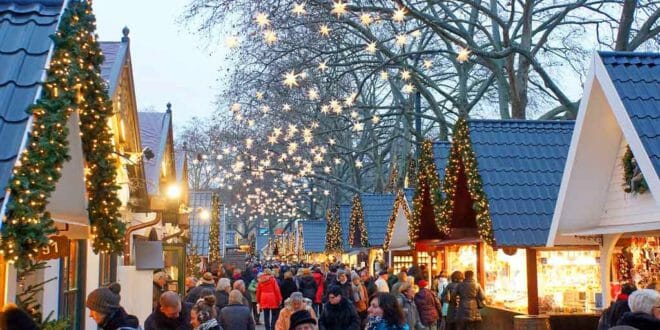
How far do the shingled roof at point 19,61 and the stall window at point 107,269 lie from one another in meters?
7.88

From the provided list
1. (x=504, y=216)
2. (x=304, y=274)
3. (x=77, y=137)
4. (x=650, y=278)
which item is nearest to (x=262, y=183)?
(x=304, y=274)

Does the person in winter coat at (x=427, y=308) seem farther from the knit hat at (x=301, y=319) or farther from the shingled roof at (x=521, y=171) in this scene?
the knit hat at (x=301, y=319)

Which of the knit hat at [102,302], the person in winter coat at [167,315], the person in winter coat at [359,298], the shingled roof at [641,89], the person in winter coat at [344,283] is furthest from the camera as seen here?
the person in winter coat at [359,298]

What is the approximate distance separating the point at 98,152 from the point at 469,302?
30.7 ft

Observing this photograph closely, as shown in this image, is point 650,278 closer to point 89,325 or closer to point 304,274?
point 89,325

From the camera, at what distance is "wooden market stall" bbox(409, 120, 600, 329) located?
14086 mm

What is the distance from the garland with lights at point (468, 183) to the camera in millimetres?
14266

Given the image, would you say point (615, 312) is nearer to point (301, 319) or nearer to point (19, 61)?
point (301, 319)

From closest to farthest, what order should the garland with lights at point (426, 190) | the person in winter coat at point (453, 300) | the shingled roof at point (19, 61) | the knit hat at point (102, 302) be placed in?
the shingled roof at point (19, 61) < the knit hat at point (102, 302) < the person in winter coat at point (453, 300) < the garland with lights at point (426, 190)

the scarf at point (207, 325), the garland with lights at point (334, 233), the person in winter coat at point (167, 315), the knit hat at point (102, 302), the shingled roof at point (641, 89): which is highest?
the shingled roof at point (641, 89)

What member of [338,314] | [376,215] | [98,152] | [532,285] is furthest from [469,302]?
[376,215]

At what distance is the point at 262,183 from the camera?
50781 millimetres

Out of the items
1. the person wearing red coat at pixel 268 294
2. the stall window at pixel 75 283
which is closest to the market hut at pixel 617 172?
the stall window at pixel 75 283

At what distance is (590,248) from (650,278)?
114 inches
